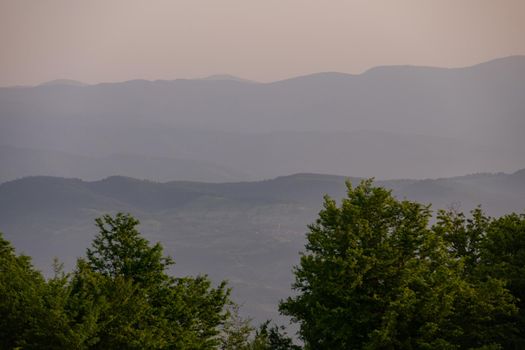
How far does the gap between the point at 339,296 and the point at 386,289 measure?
2.74m

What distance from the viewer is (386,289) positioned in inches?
1571

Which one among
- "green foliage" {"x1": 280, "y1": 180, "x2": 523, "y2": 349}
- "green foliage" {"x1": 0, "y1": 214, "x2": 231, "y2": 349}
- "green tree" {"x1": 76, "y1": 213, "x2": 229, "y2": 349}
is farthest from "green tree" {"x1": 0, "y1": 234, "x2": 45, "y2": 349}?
"green foliage" {"x1": 280, "y1": 180, "x2": 523, "y2": 349}

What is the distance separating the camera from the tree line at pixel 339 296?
Result: 37.8 meters

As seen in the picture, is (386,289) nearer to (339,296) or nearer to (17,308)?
(339,296)

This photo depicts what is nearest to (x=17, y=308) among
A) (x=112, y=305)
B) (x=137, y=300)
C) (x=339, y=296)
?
(x=112, y=305)

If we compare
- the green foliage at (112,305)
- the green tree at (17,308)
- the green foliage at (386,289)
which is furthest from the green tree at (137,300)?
the green foliage at (386,289)

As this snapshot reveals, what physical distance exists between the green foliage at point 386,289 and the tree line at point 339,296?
7cm

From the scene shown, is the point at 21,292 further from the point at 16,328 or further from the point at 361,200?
the point at 361,200

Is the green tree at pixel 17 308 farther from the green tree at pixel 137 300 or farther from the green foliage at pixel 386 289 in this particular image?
the green foliage at pixel 386 289

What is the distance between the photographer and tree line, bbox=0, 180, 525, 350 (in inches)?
1490

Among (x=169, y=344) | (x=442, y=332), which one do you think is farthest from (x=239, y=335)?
(x=442, y=332)

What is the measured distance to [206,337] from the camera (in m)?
48.5

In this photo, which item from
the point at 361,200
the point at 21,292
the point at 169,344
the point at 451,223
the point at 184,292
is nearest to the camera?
the point at 21,292

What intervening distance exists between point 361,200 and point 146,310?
549 inches
